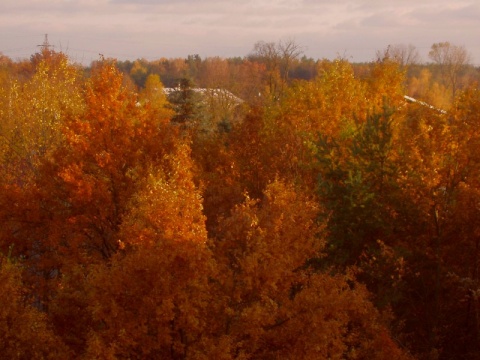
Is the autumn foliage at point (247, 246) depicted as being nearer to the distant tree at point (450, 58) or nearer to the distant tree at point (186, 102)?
the distant tree at point (186, 102)

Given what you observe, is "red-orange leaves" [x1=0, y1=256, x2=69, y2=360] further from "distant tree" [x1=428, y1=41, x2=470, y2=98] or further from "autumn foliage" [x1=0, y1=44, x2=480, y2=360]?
"distant tree" [x1=428, y1=41, x2=470, y2=98]

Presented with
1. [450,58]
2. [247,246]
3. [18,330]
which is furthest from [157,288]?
[450,58]

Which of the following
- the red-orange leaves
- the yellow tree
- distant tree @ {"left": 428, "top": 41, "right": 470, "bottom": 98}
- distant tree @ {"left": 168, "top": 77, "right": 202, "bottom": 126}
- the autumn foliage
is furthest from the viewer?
distant tree @ {"left": 428, "top": 41, "right": 470, "bottom": 98}

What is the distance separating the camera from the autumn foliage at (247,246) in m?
15.0

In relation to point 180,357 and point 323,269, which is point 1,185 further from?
point 323,269

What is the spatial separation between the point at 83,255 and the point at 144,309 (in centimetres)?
648

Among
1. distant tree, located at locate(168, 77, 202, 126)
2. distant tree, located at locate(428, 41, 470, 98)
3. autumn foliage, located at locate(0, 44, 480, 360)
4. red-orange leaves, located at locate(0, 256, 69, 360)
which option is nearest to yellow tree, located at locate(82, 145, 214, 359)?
autumn foliage, located at locate(0, 44, 480, 360)

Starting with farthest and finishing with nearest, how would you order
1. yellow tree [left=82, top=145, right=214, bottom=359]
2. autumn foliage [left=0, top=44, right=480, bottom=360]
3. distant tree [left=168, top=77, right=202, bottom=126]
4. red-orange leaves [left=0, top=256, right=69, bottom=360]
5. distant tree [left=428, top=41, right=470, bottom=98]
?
1. distant tree [left=428, top=41, right=470, bottom=98]
2. distant tree [left=168, top=77, right=202, bottom=126]
3. autumn foliage [left=0, top=44, right=480, bottom=360]
4. yellow tree [left=82, top=145, right=214, bottom=359]
5. red-orange leaves [left=0, top=256, right=69, bottom=360]

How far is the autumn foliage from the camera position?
15008 millimetres

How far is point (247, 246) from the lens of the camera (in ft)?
50.0

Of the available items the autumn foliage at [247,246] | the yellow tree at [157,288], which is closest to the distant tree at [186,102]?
the autumn foliage at [247,246]

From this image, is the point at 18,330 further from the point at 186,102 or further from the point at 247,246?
the point at 186,102

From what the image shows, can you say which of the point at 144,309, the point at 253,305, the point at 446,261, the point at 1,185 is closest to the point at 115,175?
the point at 1,185

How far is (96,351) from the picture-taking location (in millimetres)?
13461
